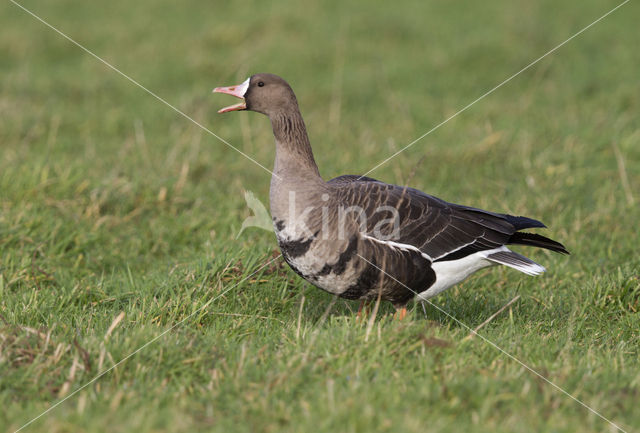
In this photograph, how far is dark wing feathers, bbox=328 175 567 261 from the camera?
15.1ft

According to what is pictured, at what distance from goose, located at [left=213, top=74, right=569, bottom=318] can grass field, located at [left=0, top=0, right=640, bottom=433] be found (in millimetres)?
384

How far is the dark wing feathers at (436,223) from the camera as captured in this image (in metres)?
4.62

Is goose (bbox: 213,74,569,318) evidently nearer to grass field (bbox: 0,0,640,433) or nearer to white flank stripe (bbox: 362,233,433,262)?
white flank stripe (bbox: 362,233,433,262)

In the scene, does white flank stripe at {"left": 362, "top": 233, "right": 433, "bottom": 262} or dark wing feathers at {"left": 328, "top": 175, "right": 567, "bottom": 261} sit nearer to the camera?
white flank stripe at {"left": 362, "top": 233, "right": 433, "bottom": 262}

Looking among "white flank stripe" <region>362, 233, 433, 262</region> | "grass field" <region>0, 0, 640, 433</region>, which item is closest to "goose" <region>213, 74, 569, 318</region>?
"white flank stripe" <region>362, 233, 433, 262</region>

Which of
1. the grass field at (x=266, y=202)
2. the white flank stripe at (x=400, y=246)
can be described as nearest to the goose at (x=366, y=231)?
the white flank stripe at (x=400, y=246)

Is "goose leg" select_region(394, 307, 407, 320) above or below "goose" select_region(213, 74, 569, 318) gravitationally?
below

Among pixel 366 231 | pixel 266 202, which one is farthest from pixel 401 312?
pixel 266 202

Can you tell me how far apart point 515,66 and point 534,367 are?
807cm

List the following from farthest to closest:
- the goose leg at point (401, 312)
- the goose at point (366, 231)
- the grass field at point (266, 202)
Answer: the goose leg at point (401, 312), the goose at point (366, 231), the grass field at point (266, 202)

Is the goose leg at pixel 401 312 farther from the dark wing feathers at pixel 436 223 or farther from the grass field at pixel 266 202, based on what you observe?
the dark wing feathers at pixel 436 223

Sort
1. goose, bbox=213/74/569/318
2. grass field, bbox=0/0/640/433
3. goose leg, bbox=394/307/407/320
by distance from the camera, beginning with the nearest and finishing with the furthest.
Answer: grass field, bbox=0/0/640/433, goose, bbox=213/74/569/318, goose leg, bbox=394/307/407/320

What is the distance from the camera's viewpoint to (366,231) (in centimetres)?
450

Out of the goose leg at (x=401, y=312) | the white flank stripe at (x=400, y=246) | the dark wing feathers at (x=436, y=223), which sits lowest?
the goose leg at (x=401, y=312)
